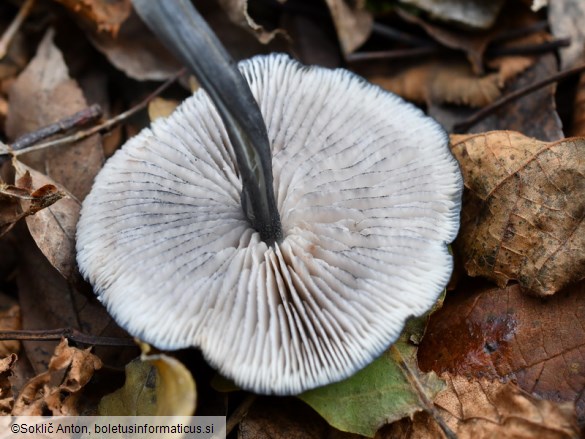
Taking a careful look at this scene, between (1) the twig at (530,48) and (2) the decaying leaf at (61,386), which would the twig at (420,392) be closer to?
(2) the decaying leaf at (61,386)

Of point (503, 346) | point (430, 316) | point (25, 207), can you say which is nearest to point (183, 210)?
point (25, 207)

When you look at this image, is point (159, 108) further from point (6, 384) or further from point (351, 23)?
point (6, 384)

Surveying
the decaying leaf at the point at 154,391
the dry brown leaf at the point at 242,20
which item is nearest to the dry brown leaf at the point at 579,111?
the dry brown leaf at the point at 242,20

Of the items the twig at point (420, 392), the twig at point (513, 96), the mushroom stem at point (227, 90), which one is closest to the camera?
the mushroom stem at point (227, 90)

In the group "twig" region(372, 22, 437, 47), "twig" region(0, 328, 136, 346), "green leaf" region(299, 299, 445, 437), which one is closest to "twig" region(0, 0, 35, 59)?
"twig" region(0, 328, 136, 346)

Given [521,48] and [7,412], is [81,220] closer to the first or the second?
[7,412]
